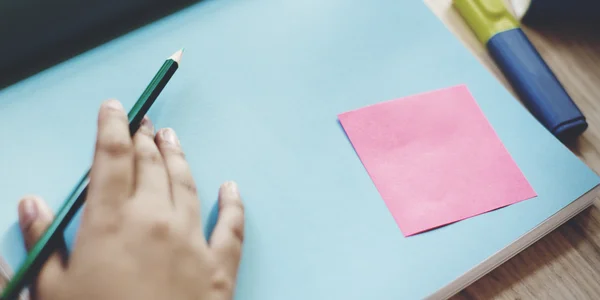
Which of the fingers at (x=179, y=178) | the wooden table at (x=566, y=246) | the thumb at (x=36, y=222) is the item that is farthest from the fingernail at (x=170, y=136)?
the wooden table at (x=566, y=246)

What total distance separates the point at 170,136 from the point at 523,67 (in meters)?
0.39

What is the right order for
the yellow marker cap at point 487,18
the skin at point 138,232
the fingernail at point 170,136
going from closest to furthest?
the skin at point 138,232, the fingernail at point 170,136, the yellow marker cap at point 487,18

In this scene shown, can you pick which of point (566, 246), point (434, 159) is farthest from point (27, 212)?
point (566, 246)

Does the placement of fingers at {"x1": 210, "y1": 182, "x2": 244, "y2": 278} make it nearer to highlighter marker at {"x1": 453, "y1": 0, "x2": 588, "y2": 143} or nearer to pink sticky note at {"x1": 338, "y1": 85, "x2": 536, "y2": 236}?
pink sticky note at {"x1": 338, "y1": 85, "x2": 536, "y2": 236}

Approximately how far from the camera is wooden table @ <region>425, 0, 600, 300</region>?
44 centimetres

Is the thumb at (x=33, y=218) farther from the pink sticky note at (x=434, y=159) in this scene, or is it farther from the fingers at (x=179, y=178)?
the pink sticky note at (x=434, y=159)

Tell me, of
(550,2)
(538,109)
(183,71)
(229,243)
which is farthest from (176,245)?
(550,2)

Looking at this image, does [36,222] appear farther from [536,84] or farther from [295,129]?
[536,84]

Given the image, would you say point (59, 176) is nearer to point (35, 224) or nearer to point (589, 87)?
point (35, 224)

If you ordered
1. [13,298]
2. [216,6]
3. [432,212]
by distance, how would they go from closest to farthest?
[13,298]
[432,212]
[216,6]

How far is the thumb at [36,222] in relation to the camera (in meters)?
0.36

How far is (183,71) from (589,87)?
0.45 meters

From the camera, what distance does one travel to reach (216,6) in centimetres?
56

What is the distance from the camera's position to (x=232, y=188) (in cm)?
44
